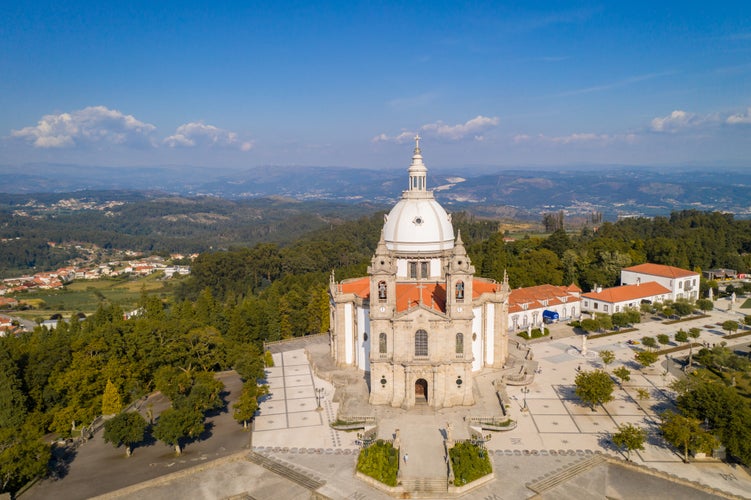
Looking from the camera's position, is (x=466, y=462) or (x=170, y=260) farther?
(x=170, y=260)

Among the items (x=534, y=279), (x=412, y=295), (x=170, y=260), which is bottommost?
(x=170, y=260)

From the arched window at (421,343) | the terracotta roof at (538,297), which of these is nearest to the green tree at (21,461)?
the arched window at (421,343)

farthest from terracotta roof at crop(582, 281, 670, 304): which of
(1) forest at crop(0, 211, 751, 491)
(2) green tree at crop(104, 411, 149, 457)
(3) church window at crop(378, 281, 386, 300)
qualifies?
(2) green tree at crop(104, 411, 149, 457)

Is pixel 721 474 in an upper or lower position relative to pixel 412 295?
lower

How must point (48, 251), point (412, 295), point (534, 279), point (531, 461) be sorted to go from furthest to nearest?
point (48, 251) → point (534, 279) → point (412, 295) → point (531, 461)

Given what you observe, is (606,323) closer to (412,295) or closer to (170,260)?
(412,295)

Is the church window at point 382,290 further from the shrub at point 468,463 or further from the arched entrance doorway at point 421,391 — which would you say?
the shrub at point 468,463

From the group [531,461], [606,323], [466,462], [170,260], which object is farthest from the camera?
[170,260]

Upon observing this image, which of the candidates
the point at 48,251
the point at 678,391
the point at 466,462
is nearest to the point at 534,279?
the point at 678,391
